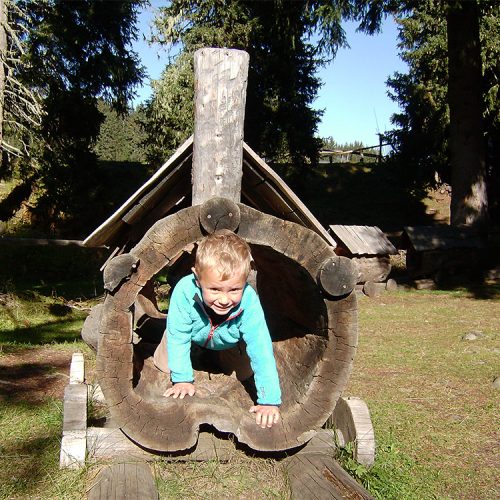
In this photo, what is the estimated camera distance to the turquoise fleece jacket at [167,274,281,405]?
3.63 m

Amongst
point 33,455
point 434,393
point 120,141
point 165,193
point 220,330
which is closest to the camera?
point 220,330

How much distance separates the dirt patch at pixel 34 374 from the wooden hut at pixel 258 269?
1.06m

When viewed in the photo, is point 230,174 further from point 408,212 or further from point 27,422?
point 408,212

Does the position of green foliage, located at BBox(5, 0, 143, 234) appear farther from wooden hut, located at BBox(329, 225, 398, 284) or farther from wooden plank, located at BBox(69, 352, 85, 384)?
wooden plank, located at BBox(69, 352, 85, 384)

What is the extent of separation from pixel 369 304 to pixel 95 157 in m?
10.7

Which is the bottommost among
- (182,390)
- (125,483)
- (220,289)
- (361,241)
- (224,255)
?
(125,483)

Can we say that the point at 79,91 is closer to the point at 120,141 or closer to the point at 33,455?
the point at 33,455

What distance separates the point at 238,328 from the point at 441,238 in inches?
431

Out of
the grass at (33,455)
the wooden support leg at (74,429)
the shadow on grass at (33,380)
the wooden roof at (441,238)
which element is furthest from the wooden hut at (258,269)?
the wooden roof at (441,238)

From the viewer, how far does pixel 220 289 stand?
337cm

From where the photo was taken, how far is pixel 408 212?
942 inches

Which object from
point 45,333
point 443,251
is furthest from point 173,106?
point 45,333

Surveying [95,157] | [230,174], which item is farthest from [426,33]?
[230,174]

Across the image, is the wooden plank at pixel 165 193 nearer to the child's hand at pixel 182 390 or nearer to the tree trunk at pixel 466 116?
the child's hand at pixel 182 390
